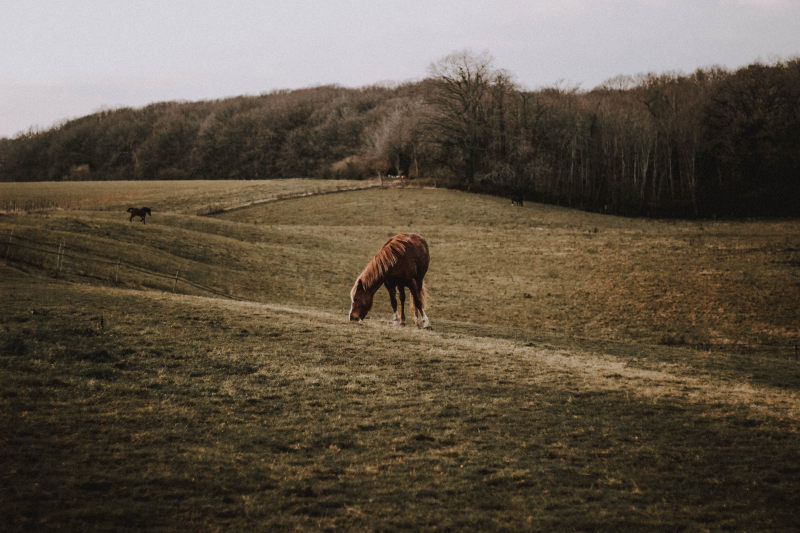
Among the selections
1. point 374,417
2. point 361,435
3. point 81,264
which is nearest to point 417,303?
point 374,417

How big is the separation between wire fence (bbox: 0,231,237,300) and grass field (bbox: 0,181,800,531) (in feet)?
0.53

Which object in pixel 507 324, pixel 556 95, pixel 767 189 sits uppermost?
pixel 556 95

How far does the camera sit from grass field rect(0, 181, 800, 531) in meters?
5.00

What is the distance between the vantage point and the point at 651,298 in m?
23.0

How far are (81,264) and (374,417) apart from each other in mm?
17807

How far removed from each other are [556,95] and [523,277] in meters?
58.6

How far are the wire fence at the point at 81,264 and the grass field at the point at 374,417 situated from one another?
0.16 metres

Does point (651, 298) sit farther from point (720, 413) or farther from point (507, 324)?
point (720, 413)

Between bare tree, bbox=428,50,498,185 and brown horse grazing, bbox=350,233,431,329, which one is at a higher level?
bare tree, bbox=428,50,498,185

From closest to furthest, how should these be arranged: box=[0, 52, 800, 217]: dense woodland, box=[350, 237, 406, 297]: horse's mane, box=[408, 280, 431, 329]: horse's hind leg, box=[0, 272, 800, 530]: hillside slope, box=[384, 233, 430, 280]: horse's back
A: box=[0, 272, 800, 530]: hillside slope, box=[350, 237, 406, 297]: horse's mane, box=[384, 233, 430, 280]: horse's back, box=[408, 280, 431, 329]: horse's hind leg, box=[0, 52, 800, 217]: dense woodland

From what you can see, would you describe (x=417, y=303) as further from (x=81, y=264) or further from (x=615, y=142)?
(x=615, y=142)

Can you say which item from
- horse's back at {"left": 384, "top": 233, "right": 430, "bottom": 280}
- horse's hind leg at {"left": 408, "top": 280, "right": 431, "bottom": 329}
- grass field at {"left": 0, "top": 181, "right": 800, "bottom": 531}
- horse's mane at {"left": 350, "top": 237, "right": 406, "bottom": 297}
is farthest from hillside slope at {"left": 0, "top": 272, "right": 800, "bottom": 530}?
horse's hind leg at {"left": 408, "top": 280, "right": 431, "bottom": 329}

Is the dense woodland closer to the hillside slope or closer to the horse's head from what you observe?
the horse's head

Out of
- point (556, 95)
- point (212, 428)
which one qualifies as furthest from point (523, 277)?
point (556, 95)
